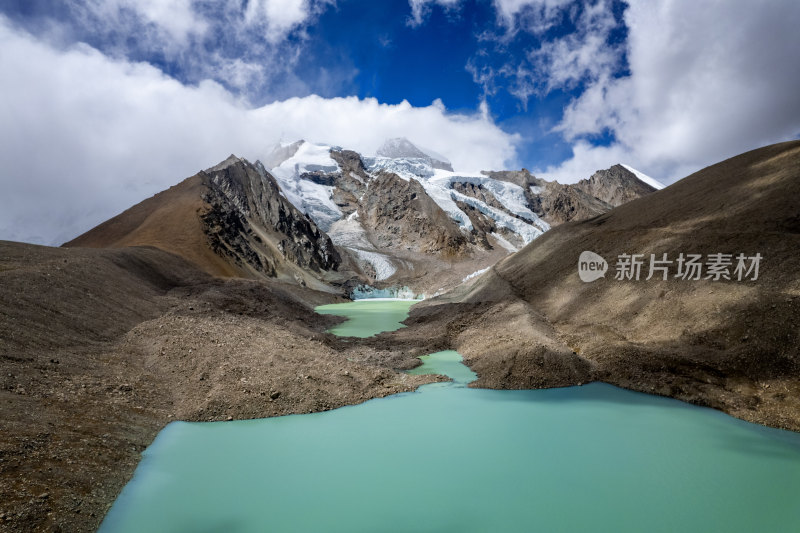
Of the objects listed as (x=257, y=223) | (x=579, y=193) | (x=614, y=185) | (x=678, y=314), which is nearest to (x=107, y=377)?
(x=678, y=314)

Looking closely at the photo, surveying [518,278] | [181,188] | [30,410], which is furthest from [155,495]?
[181,188]

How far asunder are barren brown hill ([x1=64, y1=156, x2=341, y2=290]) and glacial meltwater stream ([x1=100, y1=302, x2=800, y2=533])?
3401cm

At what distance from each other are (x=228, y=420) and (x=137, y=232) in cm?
4180

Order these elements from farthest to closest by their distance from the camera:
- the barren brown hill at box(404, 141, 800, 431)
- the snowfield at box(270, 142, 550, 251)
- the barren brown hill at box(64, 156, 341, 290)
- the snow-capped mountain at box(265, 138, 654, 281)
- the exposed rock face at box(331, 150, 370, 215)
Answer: the exposed rock face at box(331, 150, 370, 215), the snowfield at box(270, 142, 550, 251), the snow-capped mountain at box(265, 138, 654, 281), the barren brown hill at box(64, 156, 341, 290), the barren brown hill at box(404, 141, 800, 431)

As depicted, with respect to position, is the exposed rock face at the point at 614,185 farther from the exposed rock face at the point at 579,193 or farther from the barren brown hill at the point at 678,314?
the barren brown hill at the point at 678,314

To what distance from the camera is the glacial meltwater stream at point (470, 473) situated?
20.0 feet

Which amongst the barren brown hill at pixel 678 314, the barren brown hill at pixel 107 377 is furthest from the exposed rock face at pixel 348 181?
the barren brown hill at pixel 107 377

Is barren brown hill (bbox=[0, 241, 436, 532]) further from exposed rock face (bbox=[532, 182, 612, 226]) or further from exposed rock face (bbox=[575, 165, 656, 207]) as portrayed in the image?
exposed rock face (bbox=[575, 165, 656, 207])

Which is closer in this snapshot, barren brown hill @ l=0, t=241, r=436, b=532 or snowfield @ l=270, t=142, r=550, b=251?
barren brown hill @ l=0, t=241, r=436, b=532

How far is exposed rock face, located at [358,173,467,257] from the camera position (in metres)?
89.3

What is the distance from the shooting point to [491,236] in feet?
366

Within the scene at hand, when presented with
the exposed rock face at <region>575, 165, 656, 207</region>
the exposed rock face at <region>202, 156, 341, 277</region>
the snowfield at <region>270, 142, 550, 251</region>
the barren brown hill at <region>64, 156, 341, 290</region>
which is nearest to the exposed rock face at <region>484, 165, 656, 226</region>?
the exposed rock face at <region>575, 165, 656, 207</region>

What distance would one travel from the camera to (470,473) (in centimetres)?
751

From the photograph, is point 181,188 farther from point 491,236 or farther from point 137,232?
point 491,236
